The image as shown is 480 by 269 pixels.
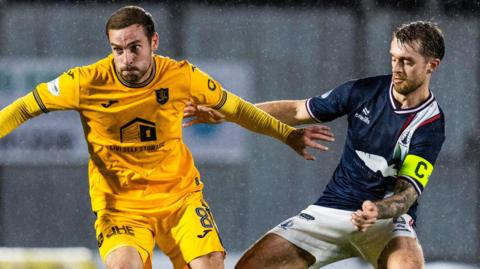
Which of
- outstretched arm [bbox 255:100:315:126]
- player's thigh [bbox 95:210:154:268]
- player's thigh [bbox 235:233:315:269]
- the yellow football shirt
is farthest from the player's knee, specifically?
player's thigh [bbox 95:210:154:268]

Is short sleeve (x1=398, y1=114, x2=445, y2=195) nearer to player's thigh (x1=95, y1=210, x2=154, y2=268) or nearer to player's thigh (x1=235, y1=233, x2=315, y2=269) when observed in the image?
player's thigh (x1=235, y1=233, x2=315, y2=269)

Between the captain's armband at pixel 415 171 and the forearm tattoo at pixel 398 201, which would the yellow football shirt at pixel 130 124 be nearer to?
the forearm tattoo at pixel 398 201

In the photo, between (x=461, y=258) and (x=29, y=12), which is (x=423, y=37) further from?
(x=29, y=12)

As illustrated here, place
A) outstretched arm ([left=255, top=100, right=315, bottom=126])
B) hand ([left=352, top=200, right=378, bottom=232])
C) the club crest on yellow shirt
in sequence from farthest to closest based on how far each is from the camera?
outstretched arm ([left=255, top=100, right=315, bottom=126])
the club crest on yellow shirt
hand ([left=352, top=200, right=378, bottom=232])

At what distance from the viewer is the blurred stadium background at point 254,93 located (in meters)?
9.99

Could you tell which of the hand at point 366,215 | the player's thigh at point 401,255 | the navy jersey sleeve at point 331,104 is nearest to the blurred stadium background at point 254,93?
the navy jersey sleeve at point 331,104

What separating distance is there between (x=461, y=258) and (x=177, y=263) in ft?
Answer: 17.4

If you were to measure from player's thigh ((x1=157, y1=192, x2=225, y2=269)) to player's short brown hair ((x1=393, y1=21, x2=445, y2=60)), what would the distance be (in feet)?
3.77

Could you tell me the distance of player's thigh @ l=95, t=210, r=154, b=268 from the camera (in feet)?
16.1

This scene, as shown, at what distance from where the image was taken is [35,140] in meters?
9.88

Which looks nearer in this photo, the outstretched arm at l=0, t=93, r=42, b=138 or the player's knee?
the outstretched arm at l=0, t=93, r=42, b=138

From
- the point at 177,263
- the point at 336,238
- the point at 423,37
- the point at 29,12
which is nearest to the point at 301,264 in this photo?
the point at 336,238

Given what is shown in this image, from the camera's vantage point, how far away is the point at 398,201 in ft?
16.9

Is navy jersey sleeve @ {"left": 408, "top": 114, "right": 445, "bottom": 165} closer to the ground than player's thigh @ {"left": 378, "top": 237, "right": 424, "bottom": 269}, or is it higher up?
higher up
